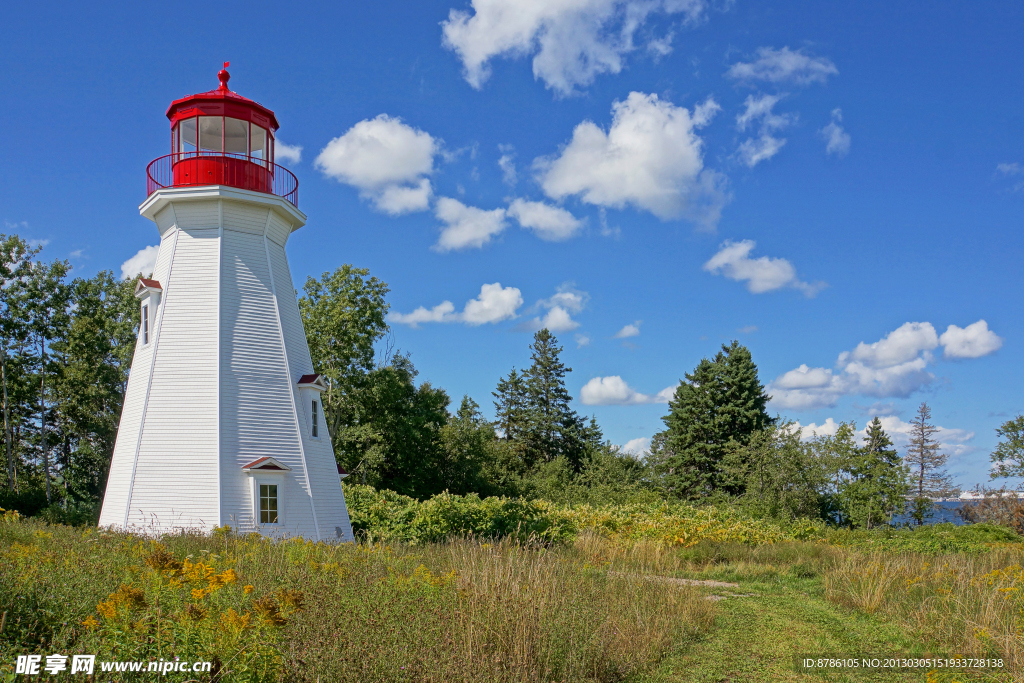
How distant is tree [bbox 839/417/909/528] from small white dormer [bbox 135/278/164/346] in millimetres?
21886

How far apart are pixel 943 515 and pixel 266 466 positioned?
86.7ft

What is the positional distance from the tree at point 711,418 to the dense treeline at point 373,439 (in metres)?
0.16

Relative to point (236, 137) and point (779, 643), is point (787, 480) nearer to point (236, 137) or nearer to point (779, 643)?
point (779, 643)

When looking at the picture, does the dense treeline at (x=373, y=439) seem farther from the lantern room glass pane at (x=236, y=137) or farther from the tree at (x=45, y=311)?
the lantern room glass pane at (x=236, y=137)

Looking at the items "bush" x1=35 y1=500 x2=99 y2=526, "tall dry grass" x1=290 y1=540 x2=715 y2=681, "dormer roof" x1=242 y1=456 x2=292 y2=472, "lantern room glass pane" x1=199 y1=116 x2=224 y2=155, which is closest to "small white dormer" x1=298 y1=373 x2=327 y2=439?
"dormer roof" x1=242 y1=456 x2=292 y2=472

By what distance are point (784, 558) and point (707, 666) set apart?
891 cm

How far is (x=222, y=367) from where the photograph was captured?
14.2 meters

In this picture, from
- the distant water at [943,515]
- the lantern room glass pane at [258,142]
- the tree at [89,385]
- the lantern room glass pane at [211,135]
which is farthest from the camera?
the tree at [89,385]

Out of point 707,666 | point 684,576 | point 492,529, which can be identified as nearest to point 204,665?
point 707,666

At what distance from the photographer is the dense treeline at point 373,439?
74.6 ft

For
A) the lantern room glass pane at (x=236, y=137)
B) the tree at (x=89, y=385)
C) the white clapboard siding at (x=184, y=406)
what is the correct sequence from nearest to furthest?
the white clapboard siding at (x=184, y=406) < the lantern room glass pane at (x=236, y=137) < the tree at (x=89, y=385)

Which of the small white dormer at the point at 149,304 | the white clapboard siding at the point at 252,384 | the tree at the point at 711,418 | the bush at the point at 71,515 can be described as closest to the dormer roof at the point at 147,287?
the small white dormer at the point at 149,304

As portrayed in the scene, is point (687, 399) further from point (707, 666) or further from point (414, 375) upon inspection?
point (707, 666)

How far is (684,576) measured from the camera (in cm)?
1257
